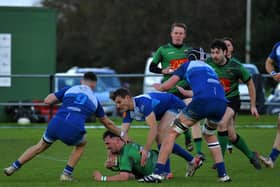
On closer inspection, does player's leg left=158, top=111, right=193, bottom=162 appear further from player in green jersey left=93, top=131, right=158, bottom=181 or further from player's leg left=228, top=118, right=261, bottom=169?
player's leg left=228, top=118, right=261, bottom=169

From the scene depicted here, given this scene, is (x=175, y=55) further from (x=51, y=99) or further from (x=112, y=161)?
(x=51, y=99)

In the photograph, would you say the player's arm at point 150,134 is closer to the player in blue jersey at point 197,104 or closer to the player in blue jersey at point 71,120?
the player in blue jersey at point 197,104

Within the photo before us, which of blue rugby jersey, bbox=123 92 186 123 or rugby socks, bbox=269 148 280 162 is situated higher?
blue rugby jersey, bbox=123 92 186 123

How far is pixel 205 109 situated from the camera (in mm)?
11664

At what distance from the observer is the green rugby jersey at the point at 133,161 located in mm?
12141

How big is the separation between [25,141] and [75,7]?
61788 mm

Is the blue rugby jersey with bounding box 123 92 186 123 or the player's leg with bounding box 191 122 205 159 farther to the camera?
the player's leg with bounding box 191 122 205 159

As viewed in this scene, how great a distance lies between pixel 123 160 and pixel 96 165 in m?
2.54

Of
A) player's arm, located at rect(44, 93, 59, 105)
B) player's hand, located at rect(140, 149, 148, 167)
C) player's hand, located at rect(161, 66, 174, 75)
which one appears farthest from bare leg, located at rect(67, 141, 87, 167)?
player's hand, located at rect(161, 66, 174, 75)

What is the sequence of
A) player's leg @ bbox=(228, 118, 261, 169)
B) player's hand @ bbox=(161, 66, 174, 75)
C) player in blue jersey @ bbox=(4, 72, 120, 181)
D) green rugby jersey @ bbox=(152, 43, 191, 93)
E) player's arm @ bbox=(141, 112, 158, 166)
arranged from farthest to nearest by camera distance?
1. green rugby jersey @ bbox=(152, 43, 191, 93)
2. player's hand @ bbox=(161, 66, 174, 75)
3. player's leg @ bbox=(228, 118, 261, 169)
4. player in blue jersey @ bbox=(4, 72, 120, 181)
5. player's arm @ bbox=(141, 112, 158, 166)

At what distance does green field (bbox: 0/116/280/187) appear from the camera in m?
12.0

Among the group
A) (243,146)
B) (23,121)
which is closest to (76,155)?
(243,146)

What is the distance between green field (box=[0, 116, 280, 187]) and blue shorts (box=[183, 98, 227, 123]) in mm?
Answer: 881

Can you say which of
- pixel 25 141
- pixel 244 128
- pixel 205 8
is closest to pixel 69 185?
pixel 25 141
